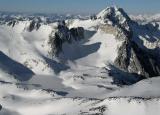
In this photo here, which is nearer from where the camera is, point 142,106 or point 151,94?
point 142,106

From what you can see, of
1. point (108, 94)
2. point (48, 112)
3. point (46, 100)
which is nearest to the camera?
point (48, 112)

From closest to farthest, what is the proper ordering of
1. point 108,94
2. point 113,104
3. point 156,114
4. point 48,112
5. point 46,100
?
point 156,114
point 113,104
point 48,112
point 46,100
point 108,94

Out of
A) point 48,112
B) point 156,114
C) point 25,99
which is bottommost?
point 156,114

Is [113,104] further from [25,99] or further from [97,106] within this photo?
[25,99]

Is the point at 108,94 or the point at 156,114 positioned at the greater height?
the point at 108,94

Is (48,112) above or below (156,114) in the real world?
above

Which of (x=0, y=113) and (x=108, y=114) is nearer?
(x=108, y=114)

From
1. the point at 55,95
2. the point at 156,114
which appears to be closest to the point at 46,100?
the point at 55,95

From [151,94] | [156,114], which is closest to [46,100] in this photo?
[151,94]

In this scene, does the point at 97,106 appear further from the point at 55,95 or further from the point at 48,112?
the point at 55,95
